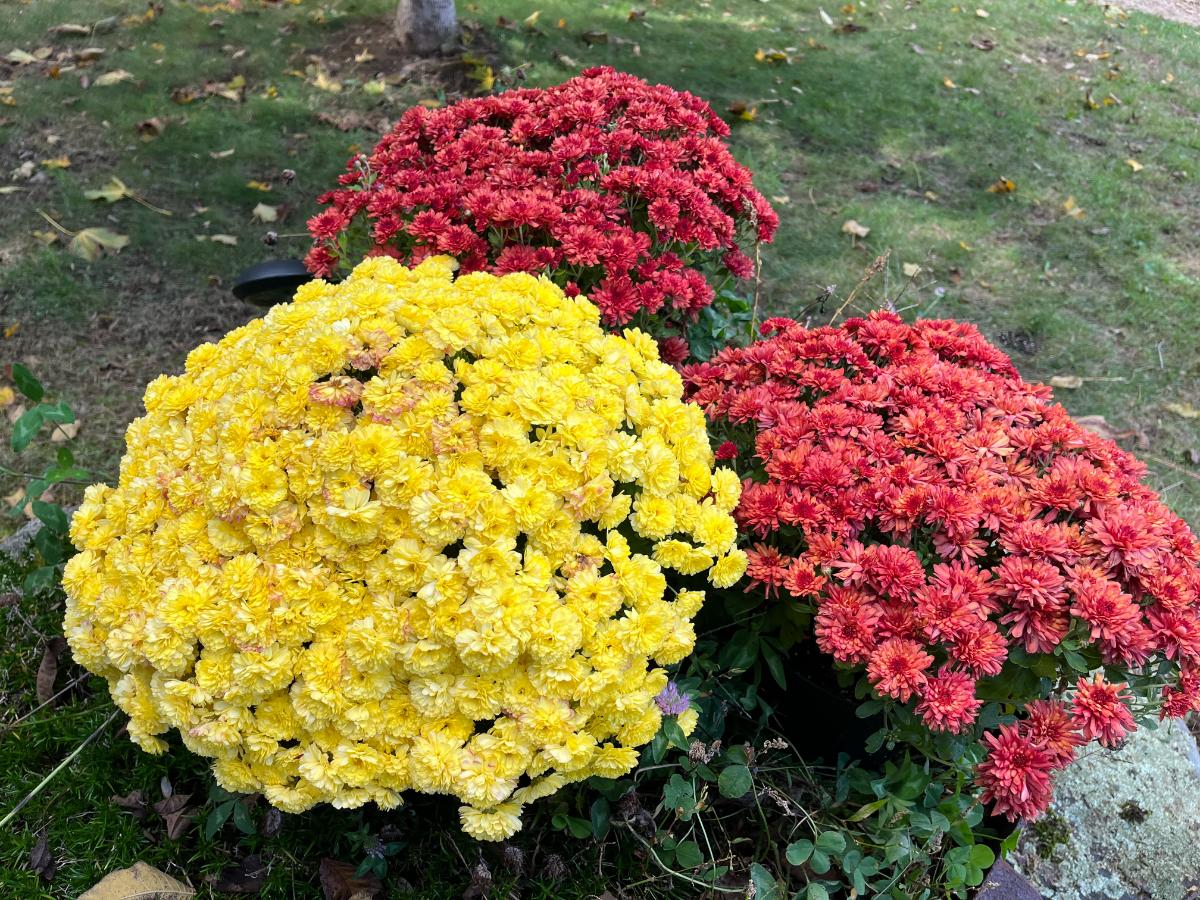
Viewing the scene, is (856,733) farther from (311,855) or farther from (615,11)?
Result: (615,11)

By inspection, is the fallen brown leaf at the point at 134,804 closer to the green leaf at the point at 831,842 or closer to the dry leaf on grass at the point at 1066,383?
the green leaf at the point at 831,842

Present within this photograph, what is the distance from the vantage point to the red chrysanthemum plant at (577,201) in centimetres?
240

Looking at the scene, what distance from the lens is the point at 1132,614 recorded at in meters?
1.67

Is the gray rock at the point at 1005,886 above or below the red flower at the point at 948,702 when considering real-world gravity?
below

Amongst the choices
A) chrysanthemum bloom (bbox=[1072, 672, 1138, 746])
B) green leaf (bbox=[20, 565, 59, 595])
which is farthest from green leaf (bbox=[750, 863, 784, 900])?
green leaf (bbox=[20, 565, 59, 595])

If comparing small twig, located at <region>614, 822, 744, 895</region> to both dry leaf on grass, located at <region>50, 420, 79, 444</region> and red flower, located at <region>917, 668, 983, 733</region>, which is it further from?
dry leaf on grass, located at <region>50, 420, 79, 444</region>

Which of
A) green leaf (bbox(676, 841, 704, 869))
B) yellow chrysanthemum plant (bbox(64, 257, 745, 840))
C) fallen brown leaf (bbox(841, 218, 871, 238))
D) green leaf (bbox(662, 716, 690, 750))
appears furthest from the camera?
fallen brown leaf (bbox(841, 218, 871, 238))

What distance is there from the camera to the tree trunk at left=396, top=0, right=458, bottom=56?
5559 millimetres

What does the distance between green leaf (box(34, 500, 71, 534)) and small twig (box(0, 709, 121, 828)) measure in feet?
1.91

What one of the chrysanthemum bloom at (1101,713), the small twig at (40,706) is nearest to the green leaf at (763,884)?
the chrysanthemum bloom at (1101,713)

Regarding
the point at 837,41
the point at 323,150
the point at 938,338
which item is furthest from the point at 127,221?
the point at 837,41

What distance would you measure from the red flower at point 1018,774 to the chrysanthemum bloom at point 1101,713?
101mm

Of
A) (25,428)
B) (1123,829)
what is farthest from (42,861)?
(1123,829)

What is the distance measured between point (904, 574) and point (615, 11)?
6218 millimetres
